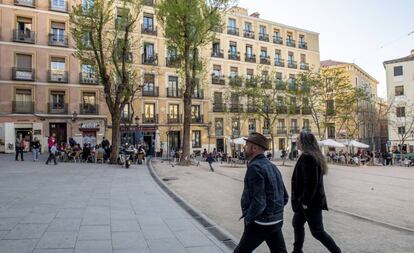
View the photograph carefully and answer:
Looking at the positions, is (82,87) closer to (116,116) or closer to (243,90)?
(116,116)

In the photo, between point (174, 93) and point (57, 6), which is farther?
point (174, 93)

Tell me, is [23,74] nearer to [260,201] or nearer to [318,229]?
[318,229]

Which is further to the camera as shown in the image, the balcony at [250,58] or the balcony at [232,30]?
the balcony at [250,58]

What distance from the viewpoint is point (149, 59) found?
4153 cm

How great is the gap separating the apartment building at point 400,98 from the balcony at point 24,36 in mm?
44338

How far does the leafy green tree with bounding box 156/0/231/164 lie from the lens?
78.5ft

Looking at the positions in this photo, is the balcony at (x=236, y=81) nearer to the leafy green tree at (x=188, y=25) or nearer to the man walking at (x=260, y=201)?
the leafy green tree at (x=188, y=25)

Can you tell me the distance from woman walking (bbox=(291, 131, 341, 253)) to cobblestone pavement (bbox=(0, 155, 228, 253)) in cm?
153

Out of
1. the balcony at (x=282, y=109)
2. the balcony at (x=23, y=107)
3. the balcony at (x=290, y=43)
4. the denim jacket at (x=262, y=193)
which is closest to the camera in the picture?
the denim jacket at (x=262, y=193)

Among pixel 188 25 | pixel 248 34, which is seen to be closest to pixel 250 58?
pixel 248 34

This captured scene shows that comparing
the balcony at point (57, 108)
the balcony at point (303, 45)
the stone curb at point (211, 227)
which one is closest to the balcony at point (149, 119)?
the balcony at point (57, 108)

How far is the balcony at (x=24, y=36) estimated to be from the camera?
109 feet

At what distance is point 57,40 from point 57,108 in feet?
21.8

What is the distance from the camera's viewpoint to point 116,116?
24.0 metres
